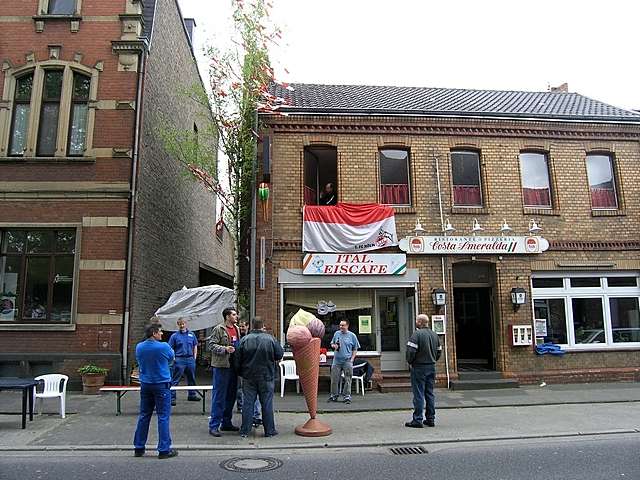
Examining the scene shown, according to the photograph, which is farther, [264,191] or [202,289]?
[202,289]

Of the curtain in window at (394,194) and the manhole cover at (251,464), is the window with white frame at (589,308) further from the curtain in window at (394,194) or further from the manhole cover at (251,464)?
the manhole cover at (251,464)

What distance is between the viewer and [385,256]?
42.9 feet

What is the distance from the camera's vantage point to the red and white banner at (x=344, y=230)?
1302cm

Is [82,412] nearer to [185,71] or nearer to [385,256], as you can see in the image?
A: [385,256]

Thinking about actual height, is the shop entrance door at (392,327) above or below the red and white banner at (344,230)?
below

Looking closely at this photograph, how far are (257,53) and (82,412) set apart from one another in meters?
9.16

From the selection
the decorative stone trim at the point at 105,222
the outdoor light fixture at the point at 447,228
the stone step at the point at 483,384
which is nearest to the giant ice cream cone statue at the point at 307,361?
the stone step at the point at 483,384

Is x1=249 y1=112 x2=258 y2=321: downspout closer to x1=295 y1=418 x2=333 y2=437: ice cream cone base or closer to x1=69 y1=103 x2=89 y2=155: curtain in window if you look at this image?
x1=69 y1=103 x2=89 y2=155: curtain in window

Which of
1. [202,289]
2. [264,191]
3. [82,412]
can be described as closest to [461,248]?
[264,191]

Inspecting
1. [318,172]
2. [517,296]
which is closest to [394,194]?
[318,172]

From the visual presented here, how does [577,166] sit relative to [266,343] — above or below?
above

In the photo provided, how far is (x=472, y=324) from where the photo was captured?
14.2 meters

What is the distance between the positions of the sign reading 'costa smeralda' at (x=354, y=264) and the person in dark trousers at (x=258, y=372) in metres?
4.79

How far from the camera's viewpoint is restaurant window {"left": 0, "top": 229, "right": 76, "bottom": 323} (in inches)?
500
